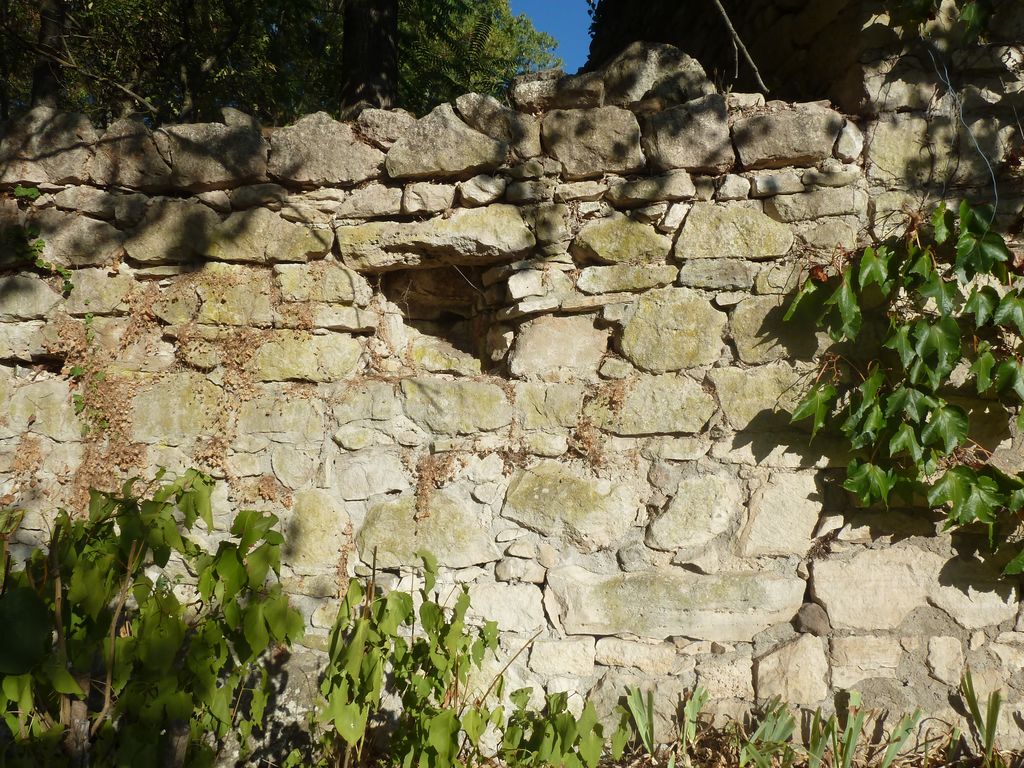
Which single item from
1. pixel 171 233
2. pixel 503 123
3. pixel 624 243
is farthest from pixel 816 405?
pixel 171 233

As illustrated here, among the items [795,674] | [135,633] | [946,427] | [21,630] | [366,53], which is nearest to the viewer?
[21,630]

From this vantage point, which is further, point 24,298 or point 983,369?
point 24,298

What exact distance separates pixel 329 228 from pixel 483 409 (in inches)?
31.8

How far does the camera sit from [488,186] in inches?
95.3

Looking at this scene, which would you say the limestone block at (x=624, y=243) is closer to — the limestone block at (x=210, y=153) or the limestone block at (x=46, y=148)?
the limestone block at (x=210, y=153)

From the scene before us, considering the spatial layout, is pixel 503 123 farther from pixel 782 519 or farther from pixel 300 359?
pixel 782 519

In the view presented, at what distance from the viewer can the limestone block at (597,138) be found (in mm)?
2389

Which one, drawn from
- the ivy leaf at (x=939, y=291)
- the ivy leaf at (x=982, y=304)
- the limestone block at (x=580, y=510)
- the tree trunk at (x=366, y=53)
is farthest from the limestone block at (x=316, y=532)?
the tree trunk at (x=366, y=53)

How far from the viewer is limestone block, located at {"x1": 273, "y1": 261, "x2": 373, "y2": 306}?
2428mm

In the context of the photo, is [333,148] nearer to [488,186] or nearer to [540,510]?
[488,186]

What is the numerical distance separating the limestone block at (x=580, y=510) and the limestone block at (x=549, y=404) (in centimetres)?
19

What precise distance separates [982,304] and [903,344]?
0.27 metres

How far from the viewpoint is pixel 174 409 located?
7.75ft

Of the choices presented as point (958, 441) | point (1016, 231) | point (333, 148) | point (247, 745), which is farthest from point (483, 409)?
point (1016, 231)
